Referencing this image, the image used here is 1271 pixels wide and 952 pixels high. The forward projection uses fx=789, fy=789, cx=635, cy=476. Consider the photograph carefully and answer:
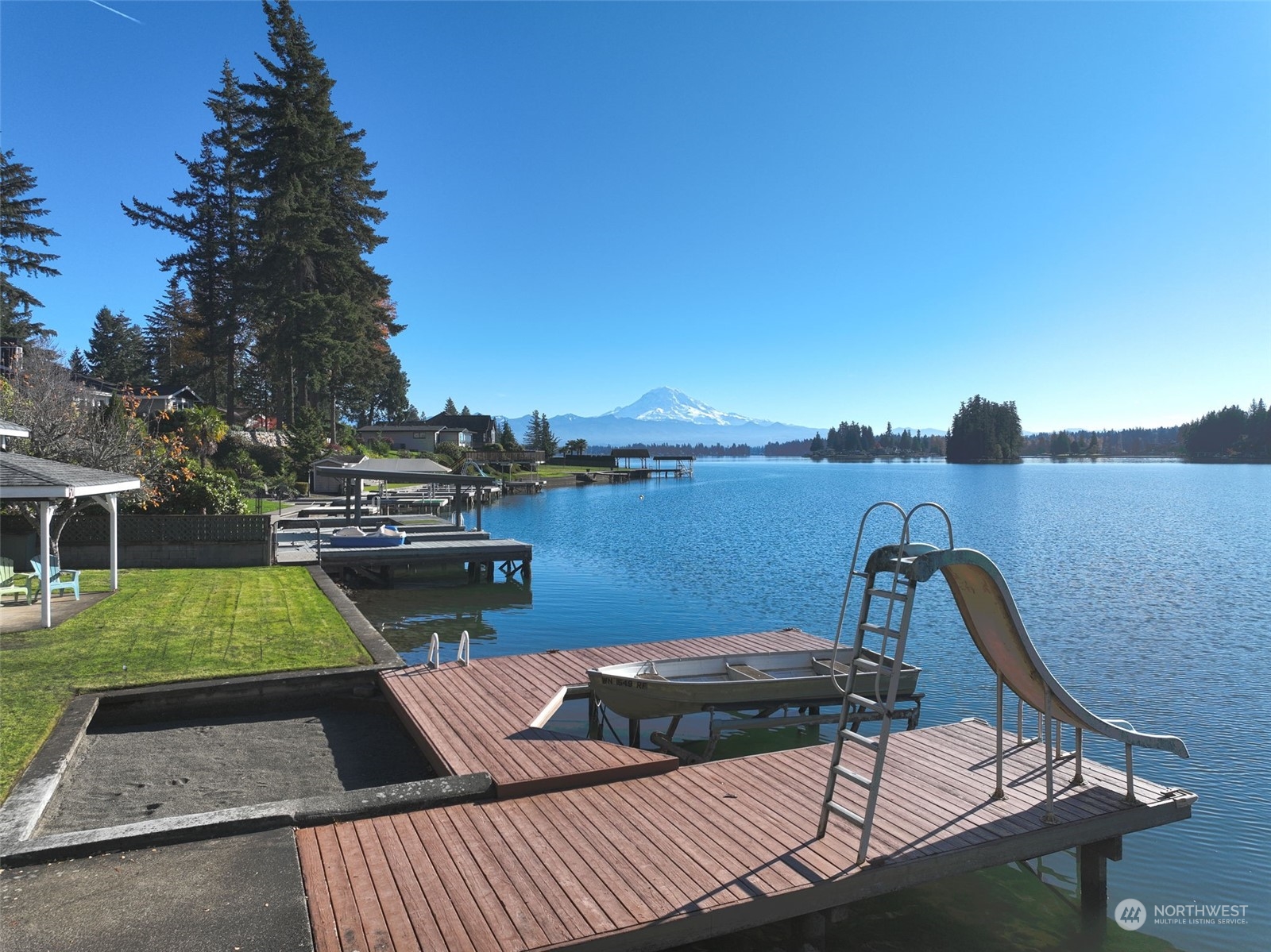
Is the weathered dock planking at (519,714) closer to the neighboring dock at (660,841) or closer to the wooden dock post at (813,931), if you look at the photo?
the neighboring dock at (660,841)

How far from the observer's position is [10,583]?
16422 millimetres

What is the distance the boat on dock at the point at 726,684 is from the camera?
10719 mm

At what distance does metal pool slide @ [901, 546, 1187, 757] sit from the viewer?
21.5 ft

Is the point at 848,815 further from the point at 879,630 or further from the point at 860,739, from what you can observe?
the point at 879,630

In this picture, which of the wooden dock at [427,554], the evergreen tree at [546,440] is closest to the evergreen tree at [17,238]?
the wooden dock at [427,554]

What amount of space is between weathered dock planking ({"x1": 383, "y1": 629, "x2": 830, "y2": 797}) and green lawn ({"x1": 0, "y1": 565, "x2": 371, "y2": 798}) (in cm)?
199

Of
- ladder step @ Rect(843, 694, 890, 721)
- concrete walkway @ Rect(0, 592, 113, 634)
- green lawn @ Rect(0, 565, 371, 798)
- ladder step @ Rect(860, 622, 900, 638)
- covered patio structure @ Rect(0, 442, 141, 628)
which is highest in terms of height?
covered patio structure @ Rect(0, 442, 141, 628)

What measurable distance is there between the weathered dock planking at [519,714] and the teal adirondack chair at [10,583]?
824 cm

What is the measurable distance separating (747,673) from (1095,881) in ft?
16.2

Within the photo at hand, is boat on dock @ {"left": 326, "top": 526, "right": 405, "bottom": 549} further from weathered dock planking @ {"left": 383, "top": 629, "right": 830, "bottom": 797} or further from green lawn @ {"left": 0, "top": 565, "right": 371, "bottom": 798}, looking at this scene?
weathered dock planking @ {"left": 383, "top": 629, "right": 830, "bottom": 797}

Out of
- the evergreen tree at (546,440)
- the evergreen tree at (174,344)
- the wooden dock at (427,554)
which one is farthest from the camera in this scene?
the evergreen tree at (546,440)

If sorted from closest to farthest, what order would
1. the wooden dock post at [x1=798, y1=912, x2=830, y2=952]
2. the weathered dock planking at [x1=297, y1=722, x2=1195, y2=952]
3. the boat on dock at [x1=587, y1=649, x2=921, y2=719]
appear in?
the weathered dock planking at [x1=297, y1=722, x2=1195, y2=952], the wooden dock post at [x1=798, y1=912, x2=830, y2=952], the boat on dock at [x1=587, y1=649, x2=921, y2=719]

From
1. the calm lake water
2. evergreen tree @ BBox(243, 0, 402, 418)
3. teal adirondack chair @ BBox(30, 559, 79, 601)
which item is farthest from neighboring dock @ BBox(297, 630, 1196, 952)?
evergreen tree @ BBox(243, 0, 402, 418)

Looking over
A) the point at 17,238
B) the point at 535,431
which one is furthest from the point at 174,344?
the point at 535,431
